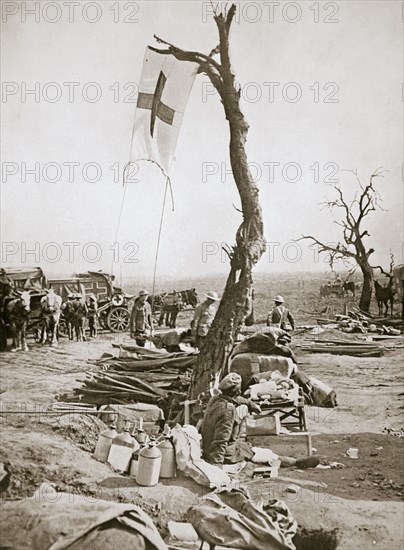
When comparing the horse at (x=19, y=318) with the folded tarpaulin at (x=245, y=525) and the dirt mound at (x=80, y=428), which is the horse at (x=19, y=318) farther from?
the folded tarpaulin at (x=245, y=525)

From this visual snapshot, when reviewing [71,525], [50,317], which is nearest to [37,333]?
[50,317]

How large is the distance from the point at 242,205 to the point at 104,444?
190cm

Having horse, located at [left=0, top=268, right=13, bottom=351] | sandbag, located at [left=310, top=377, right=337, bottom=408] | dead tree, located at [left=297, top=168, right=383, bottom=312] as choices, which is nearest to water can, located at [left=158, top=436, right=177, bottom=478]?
sandbag, located at [left=310, top=377, right=337, bottom=408]

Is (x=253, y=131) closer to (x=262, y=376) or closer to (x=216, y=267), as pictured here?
(x=216, y=267)

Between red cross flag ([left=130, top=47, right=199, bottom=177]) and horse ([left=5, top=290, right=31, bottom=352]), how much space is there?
1.31m

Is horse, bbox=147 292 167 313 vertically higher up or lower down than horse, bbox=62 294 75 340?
higher up

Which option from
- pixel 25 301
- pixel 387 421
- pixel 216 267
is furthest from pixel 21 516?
pixel 387 421

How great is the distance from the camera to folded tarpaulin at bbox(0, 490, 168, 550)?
2975 mm

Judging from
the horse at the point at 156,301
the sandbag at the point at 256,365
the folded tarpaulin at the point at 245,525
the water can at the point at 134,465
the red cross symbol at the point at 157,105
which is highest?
the red cross symbol at the point at 157,105

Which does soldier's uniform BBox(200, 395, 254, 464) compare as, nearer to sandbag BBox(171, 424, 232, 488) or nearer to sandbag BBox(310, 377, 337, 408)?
sandbag BBox(171, 424, 232, 488)

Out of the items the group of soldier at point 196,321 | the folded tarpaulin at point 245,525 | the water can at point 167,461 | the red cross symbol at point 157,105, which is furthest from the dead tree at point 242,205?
the folded tarpaulin at point 245,525

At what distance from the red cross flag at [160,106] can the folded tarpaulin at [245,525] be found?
228 cm

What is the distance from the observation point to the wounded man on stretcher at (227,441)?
11.3 ft

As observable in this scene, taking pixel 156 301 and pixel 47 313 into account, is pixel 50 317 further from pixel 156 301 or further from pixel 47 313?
pixel 156 301
